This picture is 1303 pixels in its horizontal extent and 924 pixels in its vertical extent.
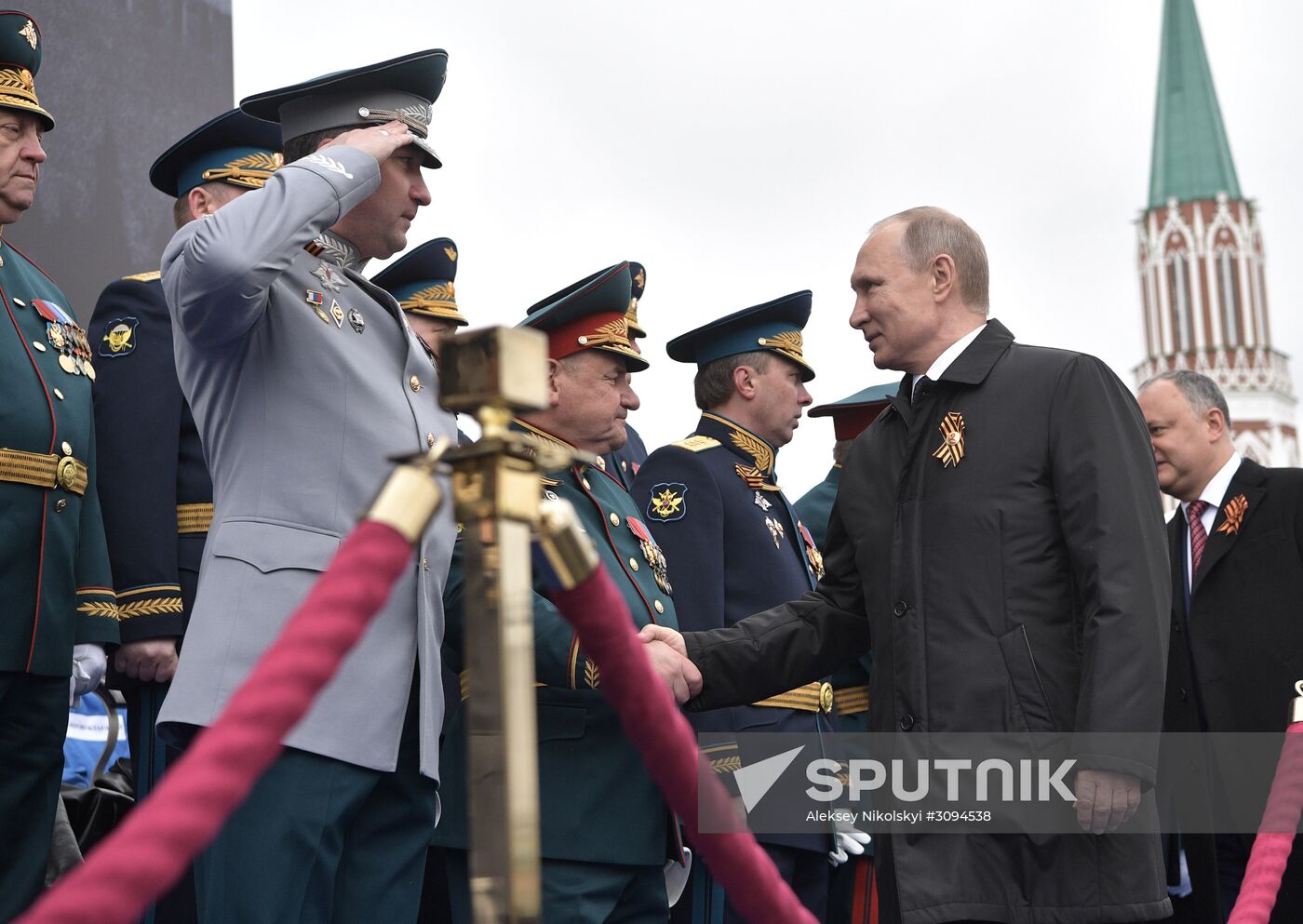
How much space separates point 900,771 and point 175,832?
213 cm

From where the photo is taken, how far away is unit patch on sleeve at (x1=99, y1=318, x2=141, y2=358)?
4.43 meters

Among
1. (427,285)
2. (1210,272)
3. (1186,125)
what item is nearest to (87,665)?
(427,285)

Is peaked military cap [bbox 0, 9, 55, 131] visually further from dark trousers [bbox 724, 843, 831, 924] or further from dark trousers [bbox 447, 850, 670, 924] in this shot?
dark trousers [bbox 724, 843, 831, 924]

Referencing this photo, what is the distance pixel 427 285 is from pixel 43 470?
3.18 m

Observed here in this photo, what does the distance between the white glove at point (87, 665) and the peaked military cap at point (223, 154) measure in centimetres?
148

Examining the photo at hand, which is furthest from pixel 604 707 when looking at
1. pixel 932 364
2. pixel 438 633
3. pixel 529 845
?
pixel 529 845

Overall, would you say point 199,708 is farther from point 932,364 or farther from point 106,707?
point 106,707

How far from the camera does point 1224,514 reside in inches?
234

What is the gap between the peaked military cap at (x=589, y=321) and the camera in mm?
4406

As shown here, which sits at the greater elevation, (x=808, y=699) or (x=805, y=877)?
(x=808, y=699)

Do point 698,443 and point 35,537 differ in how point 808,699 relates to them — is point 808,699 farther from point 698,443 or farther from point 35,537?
point 35,537

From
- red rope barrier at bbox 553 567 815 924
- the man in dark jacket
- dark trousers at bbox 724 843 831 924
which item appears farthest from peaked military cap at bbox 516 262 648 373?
red rope barrier at bbox 553 567 815 924

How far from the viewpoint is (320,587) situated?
2053mm

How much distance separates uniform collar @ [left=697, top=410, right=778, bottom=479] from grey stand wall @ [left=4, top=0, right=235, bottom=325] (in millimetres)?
2241
